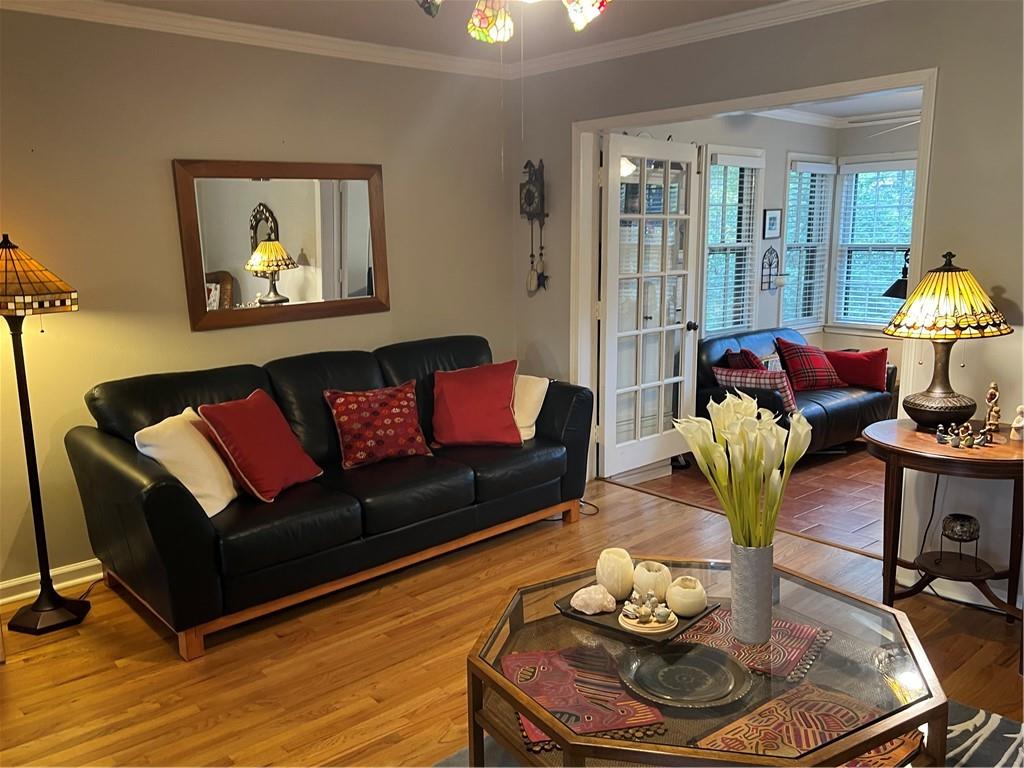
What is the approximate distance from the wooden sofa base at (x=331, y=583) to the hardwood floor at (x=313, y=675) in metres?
0.06

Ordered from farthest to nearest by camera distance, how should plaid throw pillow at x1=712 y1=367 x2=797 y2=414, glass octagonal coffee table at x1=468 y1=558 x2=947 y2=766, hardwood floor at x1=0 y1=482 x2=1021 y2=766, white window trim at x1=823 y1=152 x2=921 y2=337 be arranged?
white window trim at x1=823 y1=152 x2=921 y2=337
plaid throw pillow at x1=712 y1=367 x2=797 y2=414
hardwood floor at x1=0 y1=482 x2=1021 y2=766
glass octagonal coffee table at x1=468 y1=558 x2=947 y2=766

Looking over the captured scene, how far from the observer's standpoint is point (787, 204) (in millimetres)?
6406

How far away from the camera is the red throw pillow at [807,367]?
18.5 ft

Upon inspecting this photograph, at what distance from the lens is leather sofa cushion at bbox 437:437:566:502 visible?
12.2ft

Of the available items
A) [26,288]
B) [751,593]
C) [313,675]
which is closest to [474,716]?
[751,593]

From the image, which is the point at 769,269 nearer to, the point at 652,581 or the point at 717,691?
the point at 652,581

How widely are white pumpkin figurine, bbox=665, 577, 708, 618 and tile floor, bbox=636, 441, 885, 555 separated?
197 cm

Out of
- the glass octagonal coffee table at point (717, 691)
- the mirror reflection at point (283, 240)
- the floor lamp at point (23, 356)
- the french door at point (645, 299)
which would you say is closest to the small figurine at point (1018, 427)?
the glass octagonal coffee table at point (717, 691)

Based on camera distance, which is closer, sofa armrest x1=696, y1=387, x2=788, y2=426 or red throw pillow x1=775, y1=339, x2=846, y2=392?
sofa armrest x1=696, y1=387, x2=788, y2=426

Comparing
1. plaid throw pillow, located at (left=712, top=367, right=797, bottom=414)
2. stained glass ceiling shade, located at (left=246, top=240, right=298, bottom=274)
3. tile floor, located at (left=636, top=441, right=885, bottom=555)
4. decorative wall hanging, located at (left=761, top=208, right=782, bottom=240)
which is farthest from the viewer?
decorative wall hanging, located at (left=761, top=208, right=782, bottom=240)

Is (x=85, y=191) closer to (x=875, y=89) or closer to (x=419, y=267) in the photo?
(x=419, y=267)

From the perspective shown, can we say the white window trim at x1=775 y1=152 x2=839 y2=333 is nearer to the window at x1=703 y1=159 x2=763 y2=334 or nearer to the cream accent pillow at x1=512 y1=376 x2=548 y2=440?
the window at x1=703 y1=159 x2=763 y2=334

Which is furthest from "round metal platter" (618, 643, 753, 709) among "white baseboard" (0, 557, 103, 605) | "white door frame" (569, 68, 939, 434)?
"white baseboard" (0, 557, 103, 605)

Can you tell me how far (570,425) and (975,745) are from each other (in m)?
2.22
